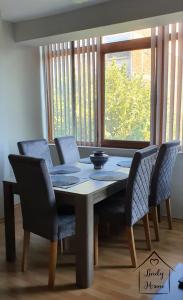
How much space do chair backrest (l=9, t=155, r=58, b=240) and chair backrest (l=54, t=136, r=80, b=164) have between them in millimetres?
1309

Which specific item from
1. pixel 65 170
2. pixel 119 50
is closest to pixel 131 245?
pixel 65 170

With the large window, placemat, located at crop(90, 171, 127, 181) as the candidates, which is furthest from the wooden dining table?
the large window

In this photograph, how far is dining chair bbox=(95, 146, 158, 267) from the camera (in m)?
2.45

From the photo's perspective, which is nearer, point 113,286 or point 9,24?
point 113,286

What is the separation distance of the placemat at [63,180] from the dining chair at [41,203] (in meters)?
0.24

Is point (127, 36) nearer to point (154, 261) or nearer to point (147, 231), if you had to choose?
point (147, 231)

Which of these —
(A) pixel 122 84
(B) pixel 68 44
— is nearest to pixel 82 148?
(A) pixel 122 84

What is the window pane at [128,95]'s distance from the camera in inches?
149

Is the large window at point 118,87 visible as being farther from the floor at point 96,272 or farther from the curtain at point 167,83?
the floor at point 96,272

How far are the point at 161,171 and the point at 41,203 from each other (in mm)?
1290

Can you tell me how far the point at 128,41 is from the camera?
3852 millimetres

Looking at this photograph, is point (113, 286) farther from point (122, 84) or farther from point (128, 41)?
point (128, 41)

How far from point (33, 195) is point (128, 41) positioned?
248 centimetres

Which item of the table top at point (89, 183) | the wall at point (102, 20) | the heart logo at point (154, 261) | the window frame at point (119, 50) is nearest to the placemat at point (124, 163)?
the table top at point (89, 183)
